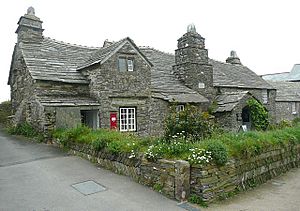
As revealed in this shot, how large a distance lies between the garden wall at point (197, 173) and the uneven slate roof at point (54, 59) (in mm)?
7896

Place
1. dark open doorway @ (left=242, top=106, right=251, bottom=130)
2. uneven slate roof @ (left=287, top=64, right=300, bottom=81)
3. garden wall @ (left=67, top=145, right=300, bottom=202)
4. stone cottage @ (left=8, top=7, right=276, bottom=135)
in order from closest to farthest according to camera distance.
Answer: garden wall @ (left=67, top=145, right=300, bottom=202), stone cottage @ (left=8, top=7, right=276, bottom=135), dark open doorway @ (left=242, top=106, right=251, bottom=130), uneven slate roof @ (left=287, top=64, right=300, bottom=81)

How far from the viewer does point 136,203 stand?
7.07 meters

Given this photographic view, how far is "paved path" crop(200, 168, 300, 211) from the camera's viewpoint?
7.04 m

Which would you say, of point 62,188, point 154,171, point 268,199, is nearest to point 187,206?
point 154,171

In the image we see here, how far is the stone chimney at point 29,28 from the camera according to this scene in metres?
19.6

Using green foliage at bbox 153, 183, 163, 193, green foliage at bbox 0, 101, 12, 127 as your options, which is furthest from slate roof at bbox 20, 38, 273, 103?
green foliage at bbox 0, 101, 12, 127

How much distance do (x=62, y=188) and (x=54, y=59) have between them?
12713mm

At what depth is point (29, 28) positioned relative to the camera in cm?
1991

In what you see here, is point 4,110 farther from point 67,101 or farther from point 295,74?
point 295,74

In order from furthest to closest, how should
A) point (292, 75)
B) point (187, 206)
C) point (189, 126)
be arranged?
point (292, 75)
point (189, 126)
point (187, 206)

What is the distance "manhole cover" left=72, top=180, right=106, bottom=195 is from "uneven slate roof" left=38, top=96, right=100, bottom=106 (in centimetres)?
779

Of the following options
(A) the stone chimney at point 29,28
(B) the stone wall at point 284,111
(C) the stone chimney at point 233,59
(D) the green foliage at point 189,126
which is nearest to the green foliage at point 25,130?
(A) the stone chimney at point 29,28

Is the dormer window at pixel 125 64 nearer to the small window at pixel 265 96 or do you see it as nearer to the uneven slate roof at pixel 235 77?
the uneven slate roof at pixel 235 77

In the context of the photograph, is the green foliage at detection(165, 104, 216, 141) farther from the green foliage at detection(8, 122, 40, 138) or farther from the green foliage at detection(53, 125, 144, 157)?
the green foliage at detection(8, 122, 40, 138)
